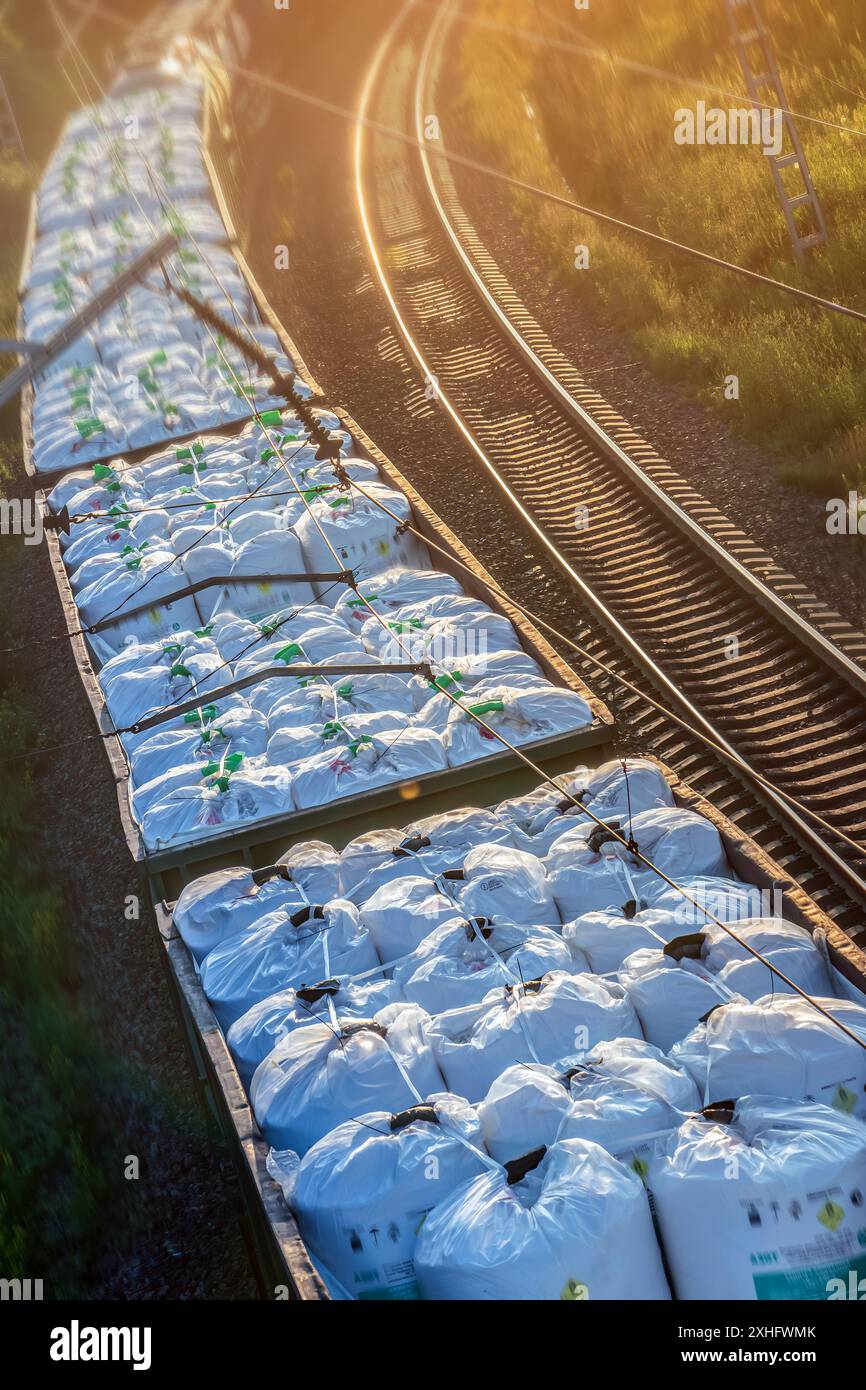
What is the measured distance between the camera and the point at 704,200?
16688 mm

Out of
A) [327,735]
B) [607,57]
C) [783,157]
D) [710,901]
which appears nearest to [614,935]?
[710,901]

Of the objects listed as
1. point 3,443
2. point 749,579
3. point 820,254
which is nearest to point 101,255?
point 3,443

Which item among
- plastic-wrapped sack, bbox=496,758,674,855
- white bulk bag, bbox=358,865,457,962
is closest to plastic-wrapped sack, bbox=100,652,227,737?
plastic-wrapped sack, bbox=496,758,674,855

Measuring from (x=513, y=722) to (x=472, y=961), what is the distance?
2.10 m

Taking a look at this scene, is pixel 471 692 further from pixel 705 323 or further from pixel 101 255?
pixel 101 255

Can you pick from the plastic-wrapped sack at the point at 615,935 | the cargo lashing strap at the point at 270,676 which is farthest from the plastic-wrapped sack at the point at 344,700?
the plastic-wrapped sack at the point at 615,935

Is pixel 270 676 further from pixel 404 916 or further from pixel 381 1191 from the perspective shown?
pixel 381 1191

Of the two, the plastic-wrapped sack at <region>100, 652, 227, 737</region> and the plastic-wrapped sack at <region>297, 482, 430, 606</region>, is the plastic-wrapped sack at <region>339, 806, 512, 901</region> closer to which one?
the plastic-wrapped sack at <region>100, 652, 227, 737</region>

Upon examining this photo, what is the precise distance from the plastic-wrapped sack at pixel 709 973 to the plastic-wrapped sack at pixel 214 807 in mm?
2622

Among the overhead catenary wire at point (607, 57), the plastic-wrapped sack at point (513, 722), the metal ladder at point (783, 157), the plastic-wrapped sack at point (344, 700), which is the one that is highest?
the overhead catenary wire at point (607, 57)

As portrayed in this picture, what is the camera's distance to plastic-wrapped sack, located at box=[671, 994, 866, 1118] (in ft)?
17.0

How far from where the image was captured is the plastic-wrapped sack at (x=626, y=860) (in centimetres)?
676

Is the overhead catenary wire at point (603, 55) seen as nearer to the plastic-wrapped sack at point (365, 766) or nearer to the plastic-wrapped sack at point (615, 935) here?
the plastic-wrapped sack at point (365, 766)

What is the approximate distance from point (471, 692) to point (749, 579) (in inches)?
→ 113
